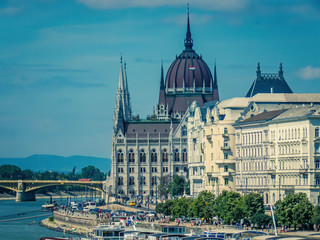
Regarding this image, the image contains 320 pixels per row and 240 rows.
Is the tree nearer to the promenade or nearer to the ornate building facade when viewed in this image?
the promenade

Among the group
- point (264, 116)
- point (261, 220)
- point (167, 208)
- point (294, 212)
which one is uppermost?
point (264, 116)

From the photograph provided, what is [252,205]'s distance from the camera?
142m

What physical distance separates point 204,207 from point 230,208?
951cm

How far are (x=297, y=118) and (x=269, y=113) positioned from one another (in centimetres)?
1605

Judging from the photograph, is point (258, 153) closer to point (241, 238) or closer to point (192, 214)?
point (192, 214)

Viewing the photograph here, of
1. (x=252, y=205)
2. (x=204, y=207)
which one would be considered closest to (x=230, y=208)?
(x=252, y=205)

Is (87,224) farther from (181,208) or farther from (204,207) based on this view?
(204,207)

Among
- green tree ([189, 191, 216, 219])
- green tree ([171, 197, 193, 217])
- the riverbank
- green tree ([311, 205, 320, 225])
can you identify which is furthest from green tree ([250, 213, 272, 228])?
green tree ([171, 197, 193, 217])

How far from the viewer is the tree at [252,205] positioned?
14075cm

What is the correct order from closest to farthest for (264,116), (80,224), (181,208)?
(181,208) < (264,116) < (80,224)

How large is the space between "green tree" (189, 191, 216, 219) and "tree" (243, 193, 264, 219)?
10501mm

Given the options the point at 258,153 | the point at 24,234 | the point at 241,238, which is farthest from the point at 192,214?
the point at 241,238

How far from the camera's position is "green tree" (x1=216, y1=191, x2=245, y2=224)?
14238 centimetres

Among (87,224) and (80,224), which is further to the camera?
(80,224)
